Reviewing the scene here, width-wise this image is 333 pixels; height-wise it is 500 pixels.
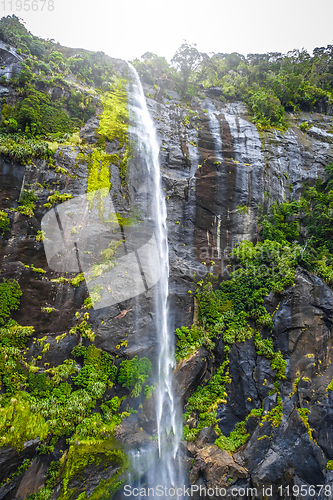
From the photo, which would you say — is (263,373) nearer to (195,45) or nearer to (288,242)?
(288,242)

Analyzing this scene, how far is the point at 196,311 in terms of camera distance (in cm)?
1325

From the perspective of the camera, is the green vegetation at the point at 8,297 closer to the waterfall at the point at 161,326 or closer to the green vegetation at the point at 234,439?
the waterfall at the point at 161,326

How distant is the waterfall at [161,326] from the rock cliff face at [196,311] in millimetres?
402

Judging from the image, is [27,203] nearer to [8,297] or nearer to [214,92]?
[8,297]

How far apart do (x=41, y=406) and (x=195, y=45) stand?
31118mm

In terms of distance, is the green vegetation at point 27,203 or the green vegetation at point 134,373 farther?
the green vegetation at point 27,203

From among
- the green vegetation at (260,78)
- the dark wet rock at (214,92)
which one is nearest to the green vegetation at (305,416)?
the green vegetation at (260,78)

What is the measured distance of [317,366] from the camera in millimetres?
9969

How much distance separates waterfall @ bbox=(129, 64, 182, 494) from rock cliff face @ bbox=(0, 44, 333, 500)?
15.8 inches

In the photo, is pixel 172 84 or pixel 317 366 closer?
pixel 317 366

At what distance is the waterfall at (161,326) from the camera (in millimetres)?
9773

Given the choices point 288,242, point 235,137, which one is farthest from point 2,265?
point 235,137

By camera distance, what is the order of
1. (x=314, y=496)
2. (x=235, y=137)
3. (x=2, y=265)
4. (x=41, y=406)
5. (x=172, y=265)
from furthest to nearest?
(x=235, y=137) → (x=172, y=265) → (x=2, y=265) → (x=41, y=406) → (x=314, y=496)

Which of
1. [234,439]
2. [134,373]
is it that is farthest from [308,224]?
[134,373]
